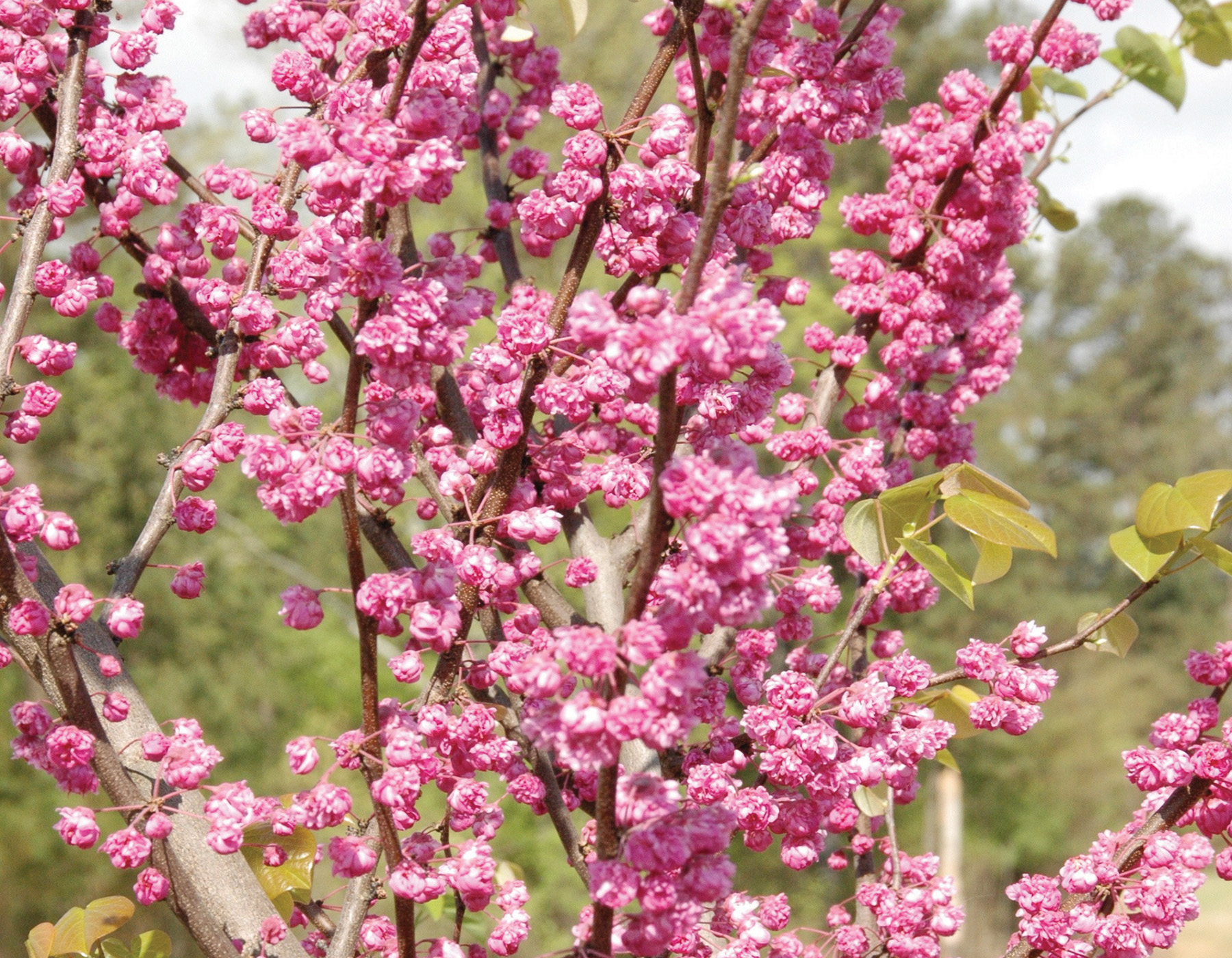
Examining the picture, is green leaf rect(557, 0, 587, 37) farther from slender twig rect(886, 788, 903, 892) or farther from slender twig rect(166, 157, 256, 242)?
slender twig rect(886, 788, 903, 892)

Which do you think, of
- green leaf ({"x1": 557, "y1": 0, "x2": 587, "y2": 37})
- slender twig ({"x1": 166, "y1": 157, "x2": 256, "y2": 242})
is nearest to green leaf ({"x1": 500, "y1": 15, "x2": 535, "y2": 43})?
green leaf ({"x1": 557, "y1": 0, "x2": 587, "y2": 37})

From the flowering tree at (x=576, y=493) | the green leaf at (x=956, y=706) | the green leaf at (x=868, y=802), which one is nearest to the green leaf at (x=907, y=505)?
the flowering tree at (x=576, y=493)

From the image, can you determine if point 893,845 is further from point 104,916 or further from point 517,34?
point 517,34

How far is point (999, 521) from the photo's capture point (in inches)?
57.5

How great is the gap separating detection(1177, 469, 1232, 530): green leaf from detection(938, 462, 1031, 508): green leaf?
20cm

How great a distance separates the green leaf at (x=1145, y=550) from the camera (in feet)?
5.00

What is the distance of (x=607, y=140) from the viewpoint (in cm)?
151

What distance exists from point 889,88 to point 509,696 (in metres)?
1.18

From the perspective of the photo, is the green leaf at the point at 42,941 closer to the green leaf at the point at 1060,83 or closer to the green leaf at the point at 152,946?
the green leaf at the point at 152,946

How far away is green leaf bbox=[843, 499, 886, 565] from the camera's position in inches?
64.7

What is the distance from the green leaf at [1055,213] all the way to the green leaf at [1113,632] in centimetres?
97

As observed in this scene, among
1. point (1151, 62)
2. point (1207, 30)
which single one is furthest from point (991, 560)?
point (1151, 62)

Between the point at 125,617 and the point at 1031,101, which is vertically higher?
the point at 1031,101

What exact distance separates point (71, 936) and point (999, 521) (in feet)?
4.47
